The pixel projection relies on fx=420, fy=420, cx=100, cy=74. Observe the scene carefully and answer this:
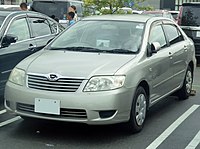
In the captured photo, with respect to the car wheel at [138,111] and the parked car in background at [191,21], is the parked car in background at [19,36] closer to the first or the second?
the car wheel at [138,111]

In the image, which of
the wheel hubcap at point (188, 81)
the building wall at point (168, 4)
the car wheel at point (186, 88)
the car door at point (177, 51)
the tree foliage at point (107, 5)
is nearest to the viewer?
the car door at point (177, 51)

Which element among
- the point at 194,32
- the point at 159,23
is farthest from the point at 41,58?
the point at 194,32

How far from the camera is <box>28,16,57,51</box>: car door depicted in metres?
7.93

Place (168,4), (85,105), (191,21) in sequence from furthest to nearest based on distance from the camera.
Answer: (168,4)
(191,21)
(85,105)

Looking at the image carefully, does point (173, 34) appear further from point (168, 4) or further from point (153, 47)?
point (168, 4)

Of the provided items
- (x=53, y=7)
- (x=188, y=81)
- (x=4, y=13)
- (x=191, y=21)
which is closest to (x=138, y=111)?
(x=188, y=81)

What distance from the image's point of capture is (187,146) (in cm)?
516

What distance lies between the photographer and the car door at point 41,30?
7930mm

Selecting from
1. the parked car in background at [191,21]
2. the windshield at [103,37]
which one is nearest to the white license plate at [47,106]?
the windshield at [103,37]

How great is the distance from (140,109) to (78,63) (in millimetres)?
1054

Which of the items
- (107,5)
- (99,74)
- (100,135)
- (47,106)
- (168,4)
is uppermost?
(168,4)

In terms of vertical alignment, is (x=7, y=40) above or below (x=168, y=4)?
below

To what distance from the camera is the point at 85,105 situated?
16.2ft

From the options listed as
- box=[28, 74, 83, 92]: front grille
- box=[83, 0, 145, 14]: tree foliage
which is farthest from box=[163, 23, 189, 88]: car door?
box=[83, 0, 145, 14]: tree foliage
